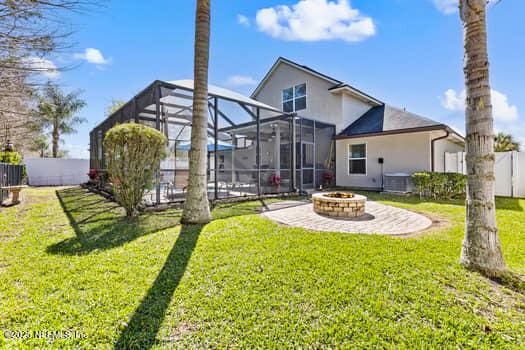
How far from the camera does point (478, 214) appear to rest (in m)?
3.14

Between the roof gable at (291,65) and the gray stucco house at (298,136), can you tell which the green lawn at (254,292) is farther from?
the roof gable at (291,65)

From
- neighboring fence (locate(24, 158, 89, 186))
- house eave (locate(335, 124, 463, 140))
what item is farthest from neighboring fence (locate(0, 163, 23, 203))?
house eave (locate(335, 124, 463, 140))

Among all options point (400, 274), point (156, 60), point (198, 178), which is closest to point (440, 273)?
point (400, 274)

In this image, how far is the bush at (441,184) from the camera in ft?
31.3

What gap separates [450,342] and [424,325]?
0.70 ft

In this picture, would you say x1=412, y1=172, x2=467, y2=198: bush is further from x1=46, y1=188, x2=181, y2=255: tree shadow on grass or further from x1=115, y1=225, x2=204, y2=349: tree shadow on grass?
x1=115, y1=225, x2=204, y2=349: tree shadow on grass

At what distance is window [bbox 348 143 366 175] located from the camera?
13031 millimetres

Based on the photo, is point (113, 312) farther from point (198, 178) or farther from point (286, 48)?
point (286, 48)

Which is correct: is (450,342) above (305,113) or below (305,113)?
below

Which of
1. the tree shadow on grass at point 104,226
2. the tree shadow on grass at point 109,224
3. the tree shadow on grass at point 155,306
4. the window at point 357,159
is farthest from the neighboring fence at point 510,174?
the tree shadow on grass at point 104,226

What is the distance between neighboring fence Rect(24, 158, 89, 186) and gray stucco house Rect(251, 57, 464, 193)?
17.5 m

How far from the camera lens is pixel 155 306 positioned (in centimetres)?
244

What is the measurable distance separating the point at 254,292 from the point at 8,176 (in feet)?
38.5

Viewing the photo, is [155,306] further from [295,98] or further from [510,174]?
[295,98]
